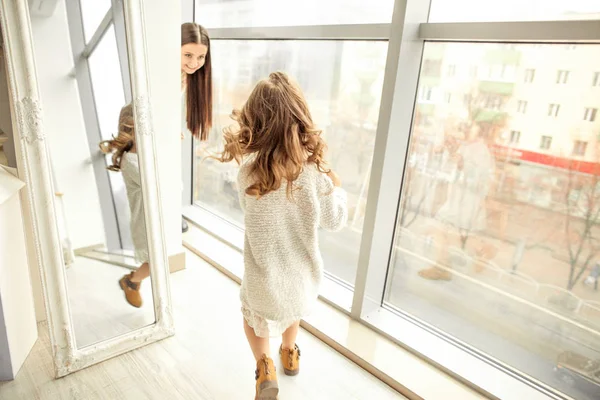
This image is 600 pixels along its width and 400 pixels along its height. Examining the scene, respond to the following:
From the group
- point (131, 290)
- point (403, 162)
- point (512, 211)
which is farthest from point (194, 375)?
point (512, 211)

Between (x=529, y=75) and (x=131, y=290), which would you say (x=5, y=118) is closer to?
(x=131, y=290)

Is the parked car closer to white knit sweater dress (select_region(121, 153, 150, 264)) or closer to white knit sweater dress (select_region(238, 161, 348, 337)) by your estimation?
white knit sweater dress (select_region(238, 161, 348, 337))

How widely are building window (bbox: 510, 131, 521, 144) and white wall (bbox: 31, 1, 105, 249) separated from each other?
1.57 m

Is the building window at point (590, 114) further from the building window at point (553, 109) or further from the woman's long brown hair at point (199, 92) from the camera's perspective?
the woman's long brown hair at point (199, 92)

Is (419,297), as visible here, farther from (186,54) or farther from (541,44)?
(186,54)

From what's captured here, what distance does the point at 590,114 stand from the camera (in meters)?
1.35

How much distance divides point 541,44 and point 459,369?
122 centimetres

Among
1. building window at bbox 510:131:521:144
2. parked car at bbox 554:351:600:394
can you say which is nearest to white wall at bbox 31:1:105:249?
building window at bbox 510:131:521:144

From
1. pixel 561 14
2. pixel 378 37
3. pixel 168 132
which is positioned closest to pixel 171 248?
pixel 168 132

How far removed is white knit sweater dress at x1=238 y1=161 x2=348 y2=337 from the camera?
136 centimetres

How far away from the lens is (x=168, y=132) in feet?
6.89

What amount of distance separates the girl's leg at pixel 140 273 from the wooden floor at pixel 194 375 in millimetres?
288

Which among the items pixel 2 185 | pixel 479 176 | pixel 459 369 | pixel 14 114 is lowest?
pixel 459 369

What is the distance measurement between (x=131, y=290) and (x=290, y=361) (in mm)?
724
